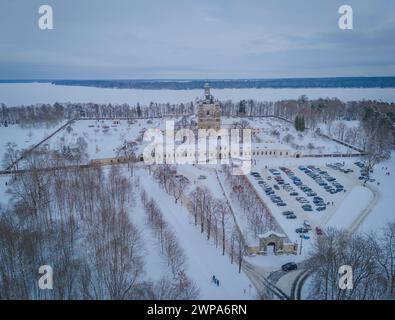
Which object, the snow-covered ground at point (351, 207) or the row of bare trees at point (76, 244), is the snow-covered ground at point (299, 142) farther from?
the row of bare trees at point (76, 244)

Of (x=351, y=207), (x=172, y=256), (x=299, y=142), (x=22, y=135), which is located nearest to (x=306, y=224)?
(x=351, y=207)

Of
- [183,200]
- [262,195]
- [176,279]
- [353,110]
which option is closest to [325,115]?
[353,110]

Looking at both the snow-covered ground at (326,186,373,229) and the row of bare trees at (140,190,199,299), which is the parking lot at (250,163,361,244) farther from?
the row of bare trees at (140,190,199,299)

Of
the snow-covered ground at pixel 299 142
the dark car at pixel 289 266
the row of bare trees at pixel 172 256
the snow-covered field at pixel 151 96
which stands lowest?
the dark car at pixel 289 266

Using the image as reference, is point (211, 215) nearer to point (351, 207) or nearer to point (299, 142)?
point (351, 207)

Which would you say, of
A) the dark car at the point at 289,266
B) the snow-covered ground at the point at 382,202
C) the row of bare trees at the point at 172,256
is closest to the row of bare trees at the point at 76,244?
the row of bare trees at the point at 172,256

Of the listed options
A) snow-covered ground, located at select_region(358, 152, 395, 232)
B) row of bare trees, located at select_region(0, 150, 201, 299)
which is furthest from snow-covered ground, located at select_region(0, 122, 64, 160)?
snow-covered ground, located at select_region(358, 152, 395, 232)

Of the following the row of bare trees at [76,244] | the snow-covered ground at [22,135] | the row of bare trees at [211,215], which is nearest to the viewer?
the row of bare trees at [76,244]
